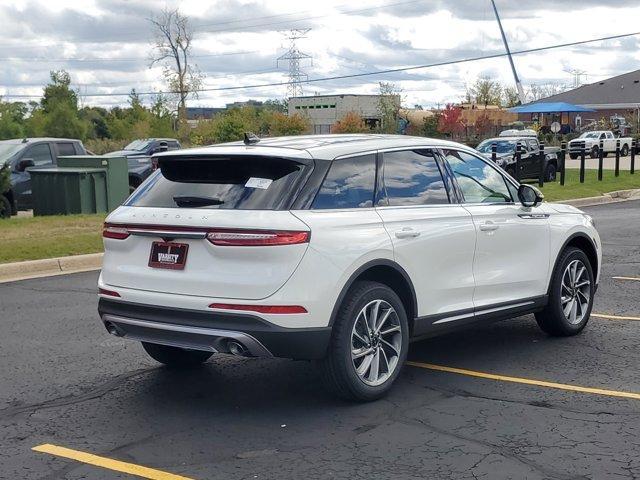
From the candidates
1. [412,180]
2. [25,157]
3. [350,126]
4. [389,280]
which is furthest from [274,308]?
[350,126]

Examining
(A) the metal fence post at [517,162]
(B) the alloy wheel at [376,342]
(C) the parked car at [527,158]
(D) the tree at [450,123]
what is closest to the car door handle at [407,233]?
(B) the alloy wheel at [376,342]

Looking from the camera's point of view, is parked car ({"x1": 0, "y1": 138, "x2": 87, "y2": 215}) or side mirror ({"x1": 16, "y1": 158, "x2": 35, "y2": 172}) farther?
side mirror ({"x1": 16, "y1": 158, "x2": 35, "y2": 172})

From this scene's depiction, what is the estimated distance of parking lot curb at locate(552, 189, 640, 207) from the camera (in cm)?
2245

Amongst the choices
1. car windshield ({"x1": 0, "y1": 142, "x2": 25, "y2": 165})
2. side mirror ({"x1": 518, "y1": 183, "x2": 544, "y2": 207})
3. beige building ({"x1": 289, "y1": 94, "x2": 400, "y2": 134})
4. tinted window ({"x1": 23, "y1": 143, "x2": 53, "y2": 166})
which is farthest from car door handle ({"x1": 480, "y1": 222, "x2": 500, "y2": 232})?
beige building ({"x1": 289, "y1": 94, "x2": 400, "y2": 134})

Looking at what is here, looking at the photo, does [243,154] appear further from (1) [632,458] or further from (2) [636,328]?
(2) [636,328]

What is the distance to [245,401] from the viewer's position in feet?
19.9

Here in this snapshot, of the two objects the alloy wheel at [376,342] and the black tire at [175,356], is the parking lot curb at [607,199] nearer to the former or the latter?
the black tire at [175,356]

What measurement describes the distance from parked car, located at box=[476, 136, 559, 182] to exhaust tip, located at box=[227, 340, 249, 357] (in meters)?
23.3

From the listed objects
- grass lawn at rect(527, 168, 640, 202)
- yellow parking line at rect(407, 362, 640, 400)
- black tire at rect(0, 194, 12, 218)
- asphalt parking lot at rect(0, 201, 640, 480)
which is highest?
black tire at rect(0, 194, 12, 218)

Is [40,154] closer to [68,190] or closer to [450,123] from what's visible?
[68,190]

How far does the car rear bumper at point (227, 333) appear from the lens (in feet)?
A: 17.6

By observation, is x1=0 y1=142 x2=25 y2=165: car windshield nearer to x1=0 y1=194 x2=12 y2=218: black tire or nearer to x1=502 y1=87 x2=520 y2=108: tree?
x1=0 y1=194 x2=12 y2=218: black tire

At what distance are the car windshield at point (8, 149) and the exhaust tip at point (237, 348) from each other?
15026 mm

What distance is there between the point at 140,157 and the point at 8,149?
16.3ft
